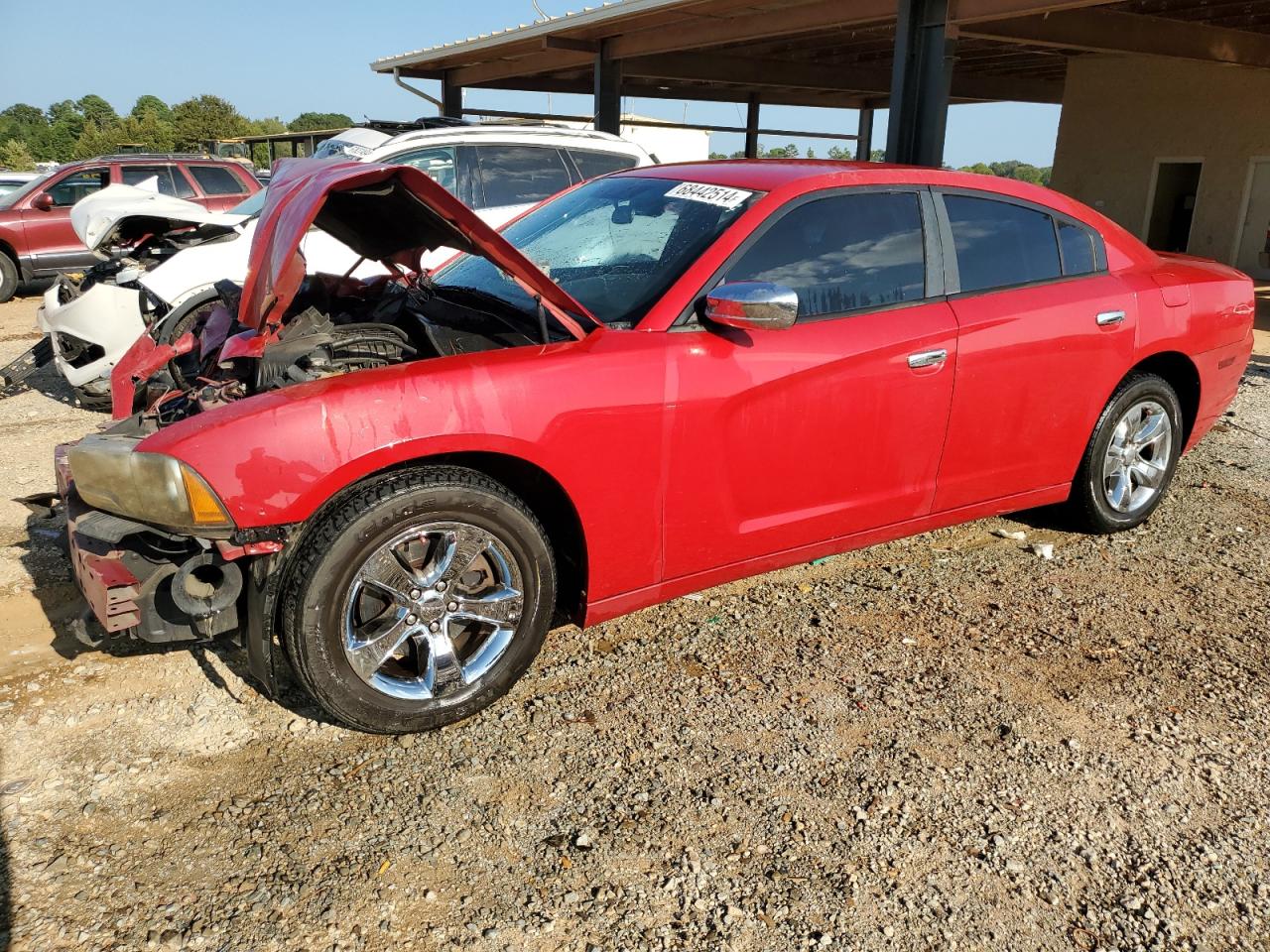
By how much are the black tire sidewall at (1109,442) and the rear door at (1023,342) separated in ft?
0.30

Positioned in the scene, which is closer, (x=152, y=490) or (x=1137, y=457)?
(x=152, y=490)

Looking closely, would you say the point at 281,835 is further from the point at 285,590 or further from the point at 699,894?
the point at 699,894

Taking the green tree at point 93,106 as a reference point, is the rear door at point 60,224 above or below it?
below

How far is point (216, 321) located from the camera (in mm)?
3980

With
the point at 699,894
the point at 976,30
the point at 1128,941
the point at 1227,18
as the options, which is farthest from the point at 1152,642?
the point at 1227,18

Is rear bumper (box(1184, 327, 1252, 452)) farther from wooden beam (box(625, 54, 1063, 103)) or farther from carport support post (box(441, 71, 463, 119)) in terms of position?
carport support post (box(441, 71, 463, 119))

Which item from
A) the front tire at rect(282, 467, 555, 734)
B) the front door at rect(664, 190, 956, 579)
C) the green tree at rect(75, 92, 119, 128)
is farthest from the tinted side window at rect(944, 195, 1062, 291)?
the green tree at rect(75, 92, 119, 128)

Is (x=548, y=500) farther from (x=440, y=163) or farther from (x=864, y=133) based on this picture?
(x=864, y=133)

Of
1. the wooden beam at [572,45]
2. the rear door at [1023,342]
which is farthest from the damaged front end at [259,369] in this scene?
the wooden beam at [572,45]

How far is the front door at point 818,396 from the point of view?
3164 mm

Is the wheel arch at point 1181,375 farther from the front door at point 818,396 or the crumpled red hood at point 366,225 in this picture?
the crumpled red hood at point 366,225

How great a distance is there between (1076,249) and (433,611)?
10.5ft

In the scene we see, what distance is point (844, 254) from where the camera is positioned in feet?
11.6

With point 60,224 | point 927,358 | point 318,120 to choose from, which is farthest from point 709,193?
point 318,120
